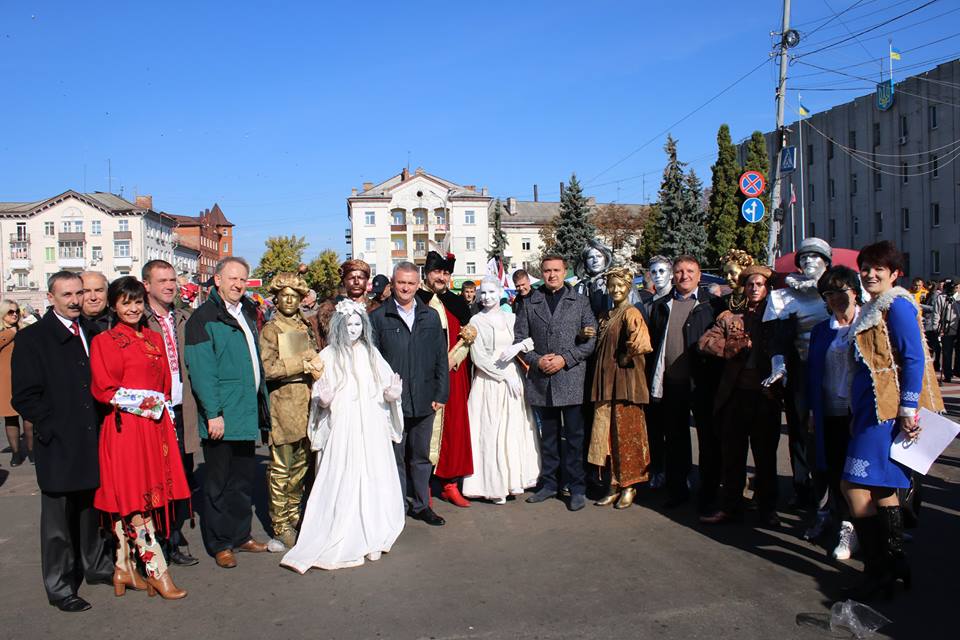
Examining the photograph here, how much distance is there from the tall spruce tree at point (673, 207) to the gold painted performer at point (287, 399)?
3580cm

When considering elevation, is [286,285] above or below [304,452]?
above

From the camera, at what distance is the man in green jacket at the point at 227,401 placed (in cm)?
516

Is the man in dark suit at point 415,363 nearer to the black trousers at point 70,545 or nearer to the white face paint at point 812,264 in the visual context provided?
the black trousers at point 70,545

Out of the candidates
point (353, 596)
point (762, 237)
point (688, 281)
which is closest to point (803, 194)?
point (762, 237)

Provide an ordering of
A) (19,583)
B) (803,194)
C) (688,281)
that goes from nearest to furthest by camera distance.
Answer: (19,583) → (688,281) → (803,194)

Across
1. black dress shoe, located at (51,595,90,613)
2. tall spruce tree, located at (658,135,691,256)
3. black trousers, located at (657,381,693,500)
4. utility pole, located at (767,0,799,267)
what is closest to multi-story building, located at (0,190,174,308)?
tall spruce tree, located at (658,135,691,256)

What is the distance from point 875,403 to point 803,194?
45520mm

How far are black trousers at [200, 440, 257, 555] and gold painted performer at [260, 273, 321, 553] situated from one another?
0.68 feet

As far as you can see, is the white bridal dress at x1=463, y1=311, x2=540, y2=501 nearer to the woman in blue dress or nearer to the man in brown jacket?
the man in brown jacket

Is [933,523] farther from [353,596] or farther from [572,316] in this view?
[353,596]

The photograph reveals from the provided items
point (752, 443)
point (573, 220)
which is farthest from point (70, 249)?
point (752, 443)

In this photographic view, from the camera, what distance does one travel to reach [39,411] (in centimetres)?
438

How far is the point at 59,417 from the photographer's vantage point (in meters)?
4.45

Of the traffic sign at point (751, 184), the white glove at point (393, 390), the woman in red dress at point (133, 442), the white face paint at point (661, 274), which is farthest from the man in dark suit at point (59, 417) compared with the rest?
the traffic sign at point (751, 184)
